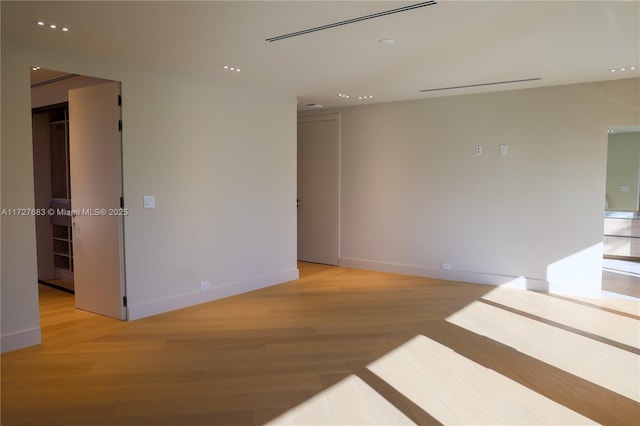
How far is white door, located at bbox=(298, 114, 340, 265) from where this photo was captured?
24.3 ft

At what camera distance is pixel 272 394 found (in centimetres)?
298

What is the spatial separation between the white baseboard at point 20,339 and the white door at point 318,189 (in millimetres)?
4541

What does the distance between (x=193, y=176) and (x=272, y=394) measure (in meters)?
2.82

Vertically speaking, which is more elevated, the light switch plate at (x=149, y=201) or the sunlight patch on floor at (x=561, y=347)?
the light switch plate at (x=149, y=201)

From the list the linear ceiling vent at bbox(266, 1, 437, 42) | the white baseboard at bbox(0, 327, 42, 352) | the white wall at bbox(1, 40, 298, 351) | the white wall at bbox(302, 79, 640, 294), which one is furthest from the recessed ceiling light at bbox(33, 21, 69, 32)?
the white wall at bbox(302, 79, 640, 294)

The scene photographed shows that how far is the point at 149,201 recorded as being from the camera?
461 cm

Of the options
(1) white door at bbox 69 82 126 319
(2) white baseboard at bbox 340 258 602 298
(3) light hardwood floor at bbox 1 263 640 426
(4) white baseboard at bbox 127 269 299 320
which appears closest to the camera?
(3) light hardwood floor at bbox 1 263 640 426

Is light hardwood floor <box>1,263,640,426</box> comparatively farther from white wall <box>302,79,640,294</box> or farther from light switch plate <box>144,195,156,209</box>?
light switch plate <box>144,195,156,209</box>

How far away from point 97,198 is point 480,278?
16.0 ft

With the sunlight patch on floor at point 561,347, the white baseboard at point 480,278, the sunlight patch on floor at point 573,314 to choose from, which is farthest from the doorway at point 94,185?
the sunlight patch on floor at point 573,314

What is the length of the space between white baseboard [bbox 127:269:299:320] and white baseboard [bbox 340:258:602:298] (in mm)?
1330

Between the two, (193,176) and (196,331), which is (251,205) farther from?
(196,331)

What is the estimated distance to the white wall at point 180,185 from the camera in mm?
3691

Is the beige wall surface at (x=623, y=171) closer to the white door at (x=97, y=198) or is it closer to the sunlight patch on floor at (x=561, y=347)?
the sunlight patch on floor at (x=561, y=347)
